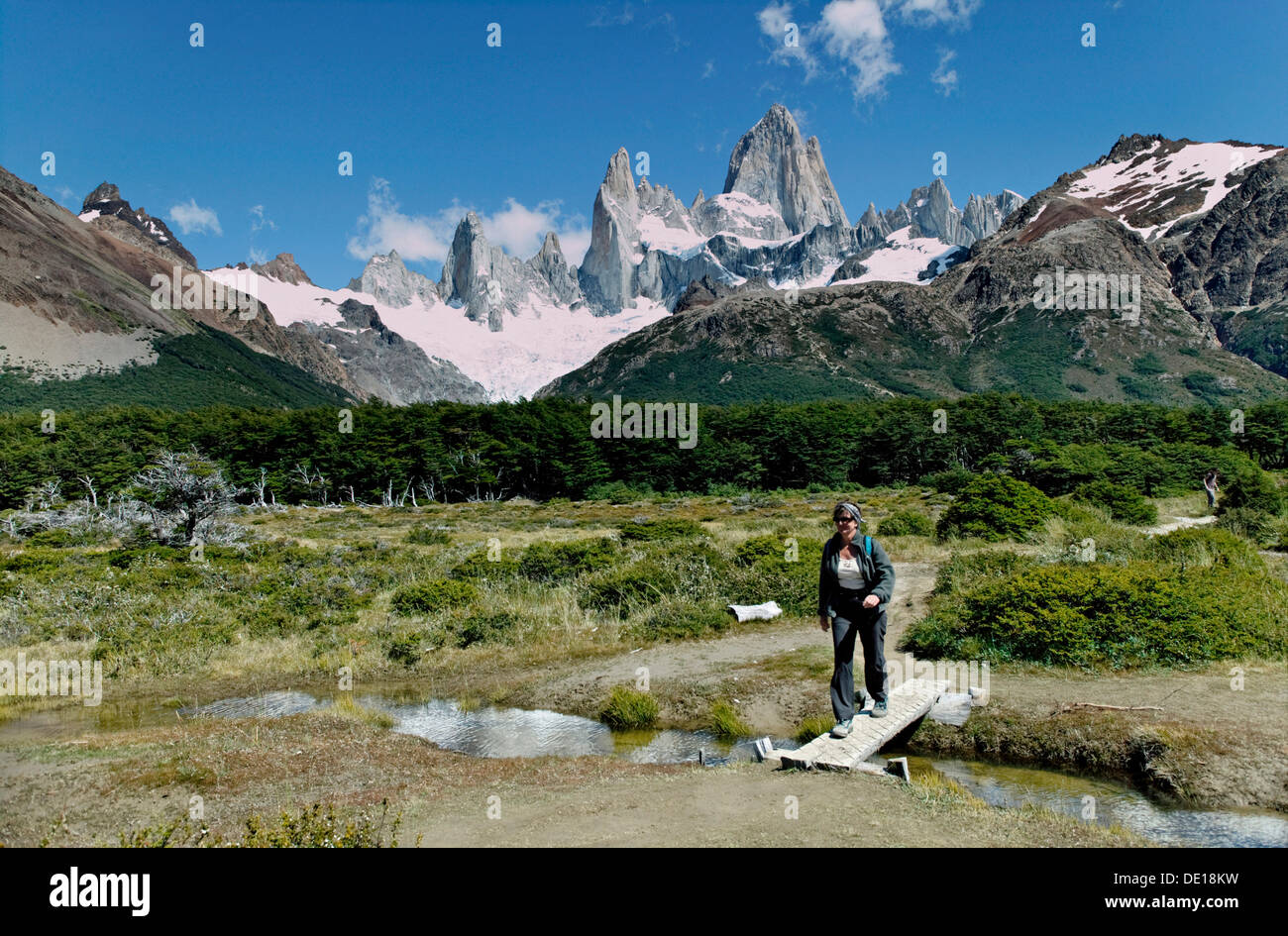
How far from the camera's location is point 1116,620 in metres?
12.5

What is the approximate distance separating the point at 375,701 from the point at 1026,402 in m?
96.1

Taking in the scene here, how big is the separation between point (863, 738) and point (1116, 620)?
6.98 m

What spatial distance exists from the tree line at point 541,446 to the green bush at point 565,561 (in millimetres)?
54080

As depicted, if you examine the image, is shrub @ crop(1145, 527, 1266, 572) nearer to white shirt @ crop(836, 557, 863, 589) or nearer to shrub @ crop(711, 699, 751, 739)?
shrub @ crop(711, 699, 751, 739)

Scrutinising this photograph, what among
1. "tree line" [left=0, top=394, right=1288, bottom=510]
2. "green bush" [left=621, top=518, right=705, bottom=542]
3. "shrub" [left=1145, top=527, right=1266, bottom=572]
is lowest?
"green bush" [left=621, top=518, right=705, bottom=542]

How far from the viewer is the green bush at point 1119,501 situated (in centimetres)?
2973

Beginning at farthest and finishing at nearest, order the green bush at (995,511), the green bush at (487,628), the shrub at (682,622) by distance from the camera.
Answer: the green bush at (995,511), the green bush at (487,628), the shrub at (682,622)

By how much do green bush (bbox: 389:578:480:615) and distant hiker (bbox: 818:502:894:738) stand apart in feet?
48.1

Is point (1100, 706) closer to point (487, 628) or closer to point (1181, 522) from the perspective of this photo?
point (487, 628)

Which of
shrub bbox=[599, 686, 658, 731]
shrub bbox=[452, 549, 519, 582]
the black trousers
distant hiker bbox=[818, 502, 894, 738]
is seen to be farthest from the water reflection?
shrub bbox=[452, 549, 519, 582]

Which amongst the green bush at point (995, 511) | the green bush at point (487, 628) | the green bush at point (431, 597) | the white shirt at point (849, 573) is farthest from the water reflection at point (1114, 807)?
the green bush at point (995, 511)

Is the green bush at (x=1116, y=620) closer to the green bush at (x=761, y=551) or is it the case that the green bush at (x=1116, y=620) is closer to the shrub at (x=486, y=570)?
the green bush at (x=761, y=551)

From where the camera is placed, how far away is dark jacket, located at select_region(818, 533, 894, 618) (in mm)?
8227

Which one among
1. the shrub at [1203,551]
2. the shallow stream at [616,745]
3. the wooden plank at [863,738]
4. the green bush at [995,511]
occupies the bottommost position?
the shallow stream at [616,745]
